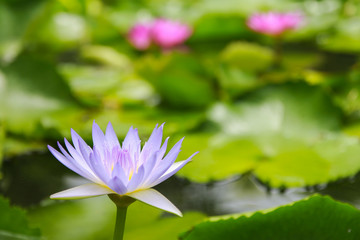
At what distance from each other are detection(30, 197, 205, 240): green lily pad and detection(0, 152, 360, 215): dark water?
6 cm

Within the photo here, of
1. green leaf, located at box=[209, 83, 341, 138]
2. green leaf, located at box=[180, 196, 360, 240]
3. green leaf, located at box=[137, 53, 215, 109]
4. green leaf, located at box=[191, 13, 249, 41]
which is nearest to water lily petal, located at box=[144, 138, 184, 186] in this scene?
green leaf, located at box=[180, 196, 360, 240]

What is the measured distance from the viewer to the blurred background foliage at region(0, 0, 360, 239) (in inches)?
38.8

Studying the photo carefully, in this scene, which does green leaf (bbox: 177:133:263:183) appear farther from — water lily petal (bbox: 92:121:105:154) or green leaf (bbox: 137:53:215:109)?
water lily petal (bbox: 92:121:105:154)

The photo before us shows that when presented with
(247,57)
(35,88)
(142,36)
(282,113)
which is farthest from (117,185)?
(142,36)

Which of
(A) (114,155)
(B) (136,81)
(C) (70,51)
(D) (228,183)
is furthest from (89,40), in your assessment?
(A) (114,155)

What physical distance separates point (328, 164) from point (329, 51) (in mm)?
1028

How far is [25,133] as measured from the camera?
116cm

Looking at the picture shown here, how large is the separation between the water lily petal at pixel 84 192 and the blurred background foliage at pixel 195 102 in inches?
9.7

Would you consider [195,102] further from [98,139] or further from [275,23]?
[98,139]

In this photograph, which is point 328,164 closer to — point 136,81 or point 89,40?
point 136,81

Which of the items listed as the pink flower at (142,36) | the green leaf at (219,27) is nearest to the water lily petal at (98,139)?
the pink flower at (142,36)

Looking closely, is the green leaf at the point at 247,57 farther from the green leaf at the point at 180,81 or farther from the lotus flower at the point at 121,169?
the lotus flower at the point at 121,169

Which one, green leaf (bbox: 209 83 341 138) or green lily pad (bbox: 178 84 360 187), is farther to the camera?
green leaf (bbox: 209 83 341 138)

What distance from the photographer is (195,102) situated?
1359 mm
